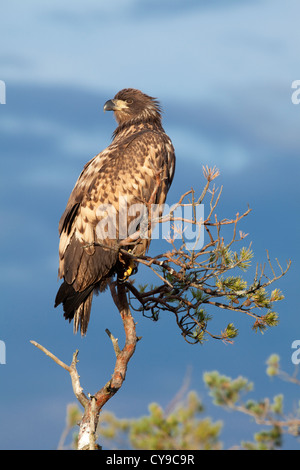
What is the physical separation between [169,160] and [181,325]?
8.48 feet

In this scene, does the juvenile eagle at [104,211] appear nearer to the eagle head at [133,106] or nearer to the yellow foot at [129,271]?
the yellow foot at [129,271]

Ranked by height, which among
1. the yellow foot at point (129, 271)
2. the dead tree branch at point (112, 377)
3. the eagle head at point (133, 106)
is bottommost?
the dead tree branch at point (112, 377)

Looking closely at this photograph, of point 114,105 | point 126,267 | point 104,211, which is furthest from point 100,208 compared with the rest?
point 114,105

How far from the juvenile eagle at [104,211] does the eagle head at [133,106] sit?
0.87 metres

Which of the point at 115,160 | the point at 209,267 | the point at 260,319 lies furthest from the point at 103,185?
the point at 260,319

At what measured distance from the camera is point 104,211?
9125 millimetres

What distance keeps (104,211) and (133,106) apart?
97.0 inches

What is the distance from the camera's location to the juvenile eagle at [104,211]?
29.0 feet

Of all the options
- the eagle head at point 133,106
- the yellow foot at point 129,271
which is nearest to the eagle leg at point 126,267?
the yellow foot at point 129,271
